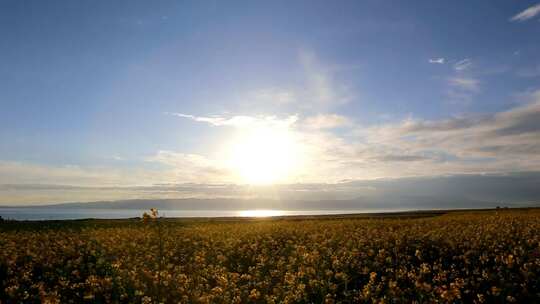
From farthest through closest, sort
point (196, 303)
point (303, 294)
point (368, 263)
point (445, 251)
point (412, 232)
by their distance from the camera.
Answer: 1. point (412, 232)
2. point (445, 251)
3. point (368, 263)
4. point (303, 294)
5. point (196, 303)

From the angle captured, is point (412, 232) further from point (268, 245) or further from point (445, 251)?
point (268, 245)

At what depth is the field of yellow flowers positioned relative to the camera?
10133 mm

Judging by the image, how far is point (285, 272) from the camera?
507 inches

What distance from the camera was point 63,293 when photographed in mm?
11172

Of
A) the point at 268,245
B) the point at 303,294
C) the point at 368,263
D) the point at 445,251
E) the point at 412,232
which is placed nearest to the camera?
the point at 303,294

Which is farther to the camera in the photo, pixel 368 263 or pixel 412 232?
pixel 412 232

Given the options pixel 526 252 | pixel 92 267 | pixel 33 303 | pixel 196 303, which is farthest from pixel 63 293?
pixel 526 252

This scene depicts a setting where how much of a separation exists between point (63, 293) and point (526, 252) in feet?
49.8

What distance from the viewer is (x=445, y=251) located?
15.7 metres

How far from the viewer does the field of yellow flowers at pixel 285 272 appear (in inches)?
399

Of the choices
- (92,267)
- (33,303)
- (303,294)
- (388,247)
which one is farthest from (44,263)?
(388,247)

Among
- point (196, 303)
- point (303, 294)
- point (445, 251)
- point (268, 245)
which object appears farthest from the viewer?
point (268, 245)

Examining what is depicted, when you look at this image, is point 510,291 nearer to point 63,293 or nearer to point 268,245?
point 268,245

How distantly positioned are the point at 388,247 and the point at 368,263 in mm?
3138
